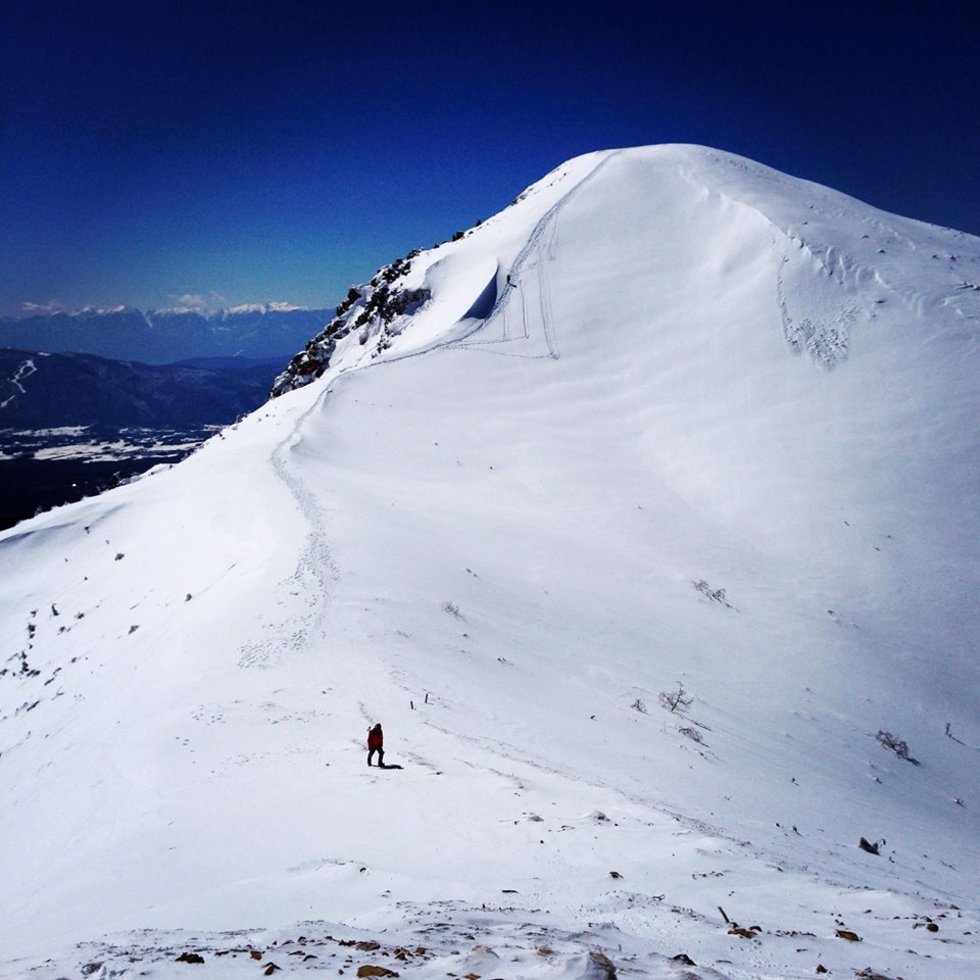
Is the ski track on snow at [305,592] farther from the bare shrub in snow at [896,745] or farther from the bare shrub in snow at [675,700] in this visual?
the bare shrub in snow at [896,745]

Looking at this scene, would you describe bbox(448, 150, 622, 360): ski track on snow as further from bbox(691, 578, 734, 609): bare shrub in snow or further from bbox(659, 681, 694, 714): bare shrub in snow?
bbox(659, 681, 694, 714): bare shrub in snow

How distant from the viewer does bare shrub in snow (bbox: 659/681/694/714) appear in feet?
46.4

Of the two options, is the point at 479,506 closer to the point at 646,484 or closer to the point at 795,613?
the point at 646,484

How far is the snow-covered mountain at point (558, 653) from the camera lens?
666 cm

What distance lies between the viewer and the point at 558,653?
15.7 metres

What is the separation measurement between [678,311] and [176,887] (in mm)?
36997

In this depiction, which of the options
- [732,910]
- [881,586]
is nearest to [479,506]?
[881,586]

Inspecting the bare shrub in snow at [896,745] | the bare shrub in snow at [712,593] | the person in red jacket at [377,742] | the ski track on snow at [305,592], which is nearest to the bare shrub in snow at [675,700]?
the bare shrub in snow at [896,745]

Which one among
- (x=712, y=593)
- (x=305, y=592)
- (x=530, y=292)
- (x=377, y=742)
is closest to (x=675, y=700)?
(x=712, y=593)

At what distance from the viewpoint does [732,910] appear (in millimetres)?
6648

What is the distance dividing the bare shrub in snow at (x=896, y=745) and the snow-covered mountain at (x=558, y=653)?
0.50ft

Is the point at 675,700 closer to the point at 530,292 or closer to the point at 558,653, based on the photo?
the point at 558,653

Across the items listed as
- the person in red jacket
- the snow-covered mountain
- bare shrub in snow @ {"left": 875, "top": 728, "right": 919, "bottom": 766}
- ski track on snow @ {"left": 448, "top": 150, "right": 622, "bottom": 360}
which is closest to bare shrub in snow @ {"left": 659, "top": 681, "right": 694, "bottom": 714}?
the snow-covered mountain

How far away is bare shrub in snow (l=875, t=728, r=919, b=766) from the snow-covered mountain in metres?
0.15
